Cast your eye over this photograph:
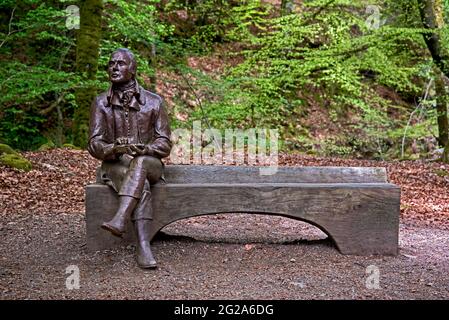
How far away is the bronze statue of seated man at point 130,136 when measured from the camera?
4.46m

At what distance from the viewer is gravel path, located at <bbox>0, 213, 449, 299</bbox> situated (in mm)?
3822

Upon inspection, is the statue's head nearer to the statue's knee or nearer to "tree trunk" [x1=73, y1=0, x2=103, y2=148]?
the statue's knee

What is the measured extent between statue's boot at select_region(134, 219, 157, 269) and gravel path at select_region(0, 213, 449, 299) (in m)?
0.09

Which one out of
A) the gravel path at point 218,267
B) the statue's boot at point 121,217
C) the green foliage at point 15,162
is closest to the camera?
the gravel path at point 218,267

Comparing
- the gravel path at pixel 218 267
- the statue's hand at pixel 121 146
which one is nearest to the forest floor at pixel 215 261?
the gravel path at pixel 218 267

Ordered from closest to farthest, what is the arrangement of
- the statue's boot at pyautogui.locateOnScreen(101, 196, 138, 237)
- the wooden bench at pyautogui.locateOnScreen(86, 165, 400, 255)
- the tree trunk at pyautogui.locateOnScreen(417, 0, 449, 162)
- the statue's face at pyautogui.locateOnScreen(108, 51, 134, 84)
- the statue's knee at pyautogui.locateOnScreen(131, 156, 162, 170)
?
1. the statue's boot at pyautogui.locateOnScreen(101, 196, 138, 237)
2. the statue's knee at pyautogui.locateOnScreen(131, 156, 162, 170)
3. the statue's face at pyautogui.locateOnScreen(108, 51, 134, 84)
4. the wooden bench at pyautogui.locateOnScreen(86, 165, 400, 255)
5. the tree trunk at pyautogui.locateOnScreen(417, 0, 449, 162)

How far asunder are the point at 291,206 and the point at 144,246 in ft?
4.48

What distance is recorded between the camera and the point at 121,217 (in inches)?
165

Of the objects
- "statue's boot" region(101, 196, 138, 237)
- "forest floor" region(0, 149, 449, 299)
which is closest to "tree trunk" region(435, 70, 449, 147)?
"forest floor" region(0, 149, 449, 299)

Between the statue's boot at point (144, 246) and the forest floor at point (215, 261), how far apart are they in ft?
0.24

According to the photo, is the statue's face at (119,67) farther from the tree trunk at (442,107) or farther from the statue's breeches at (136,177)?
the tree trunk at (442,107)

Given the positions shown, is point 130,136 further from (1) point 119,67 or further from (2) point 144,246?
(2) point 144,246

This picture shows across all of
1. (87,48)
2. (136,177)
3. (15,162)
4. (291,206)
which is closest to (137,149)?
(136,177)

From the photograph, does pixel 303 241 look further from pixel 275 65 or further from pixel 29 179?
pixel 275 65
